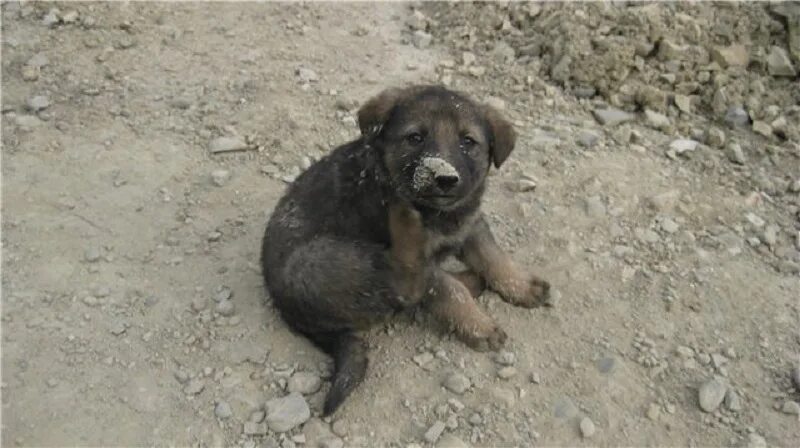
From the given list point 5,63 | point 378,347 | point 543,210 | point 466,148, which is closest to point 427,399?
point 378,347

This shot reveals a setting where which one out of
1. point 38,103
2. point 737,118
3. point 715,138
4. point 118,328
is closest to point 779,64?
point 737,118

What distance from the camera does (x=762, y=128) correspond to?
21.5ft

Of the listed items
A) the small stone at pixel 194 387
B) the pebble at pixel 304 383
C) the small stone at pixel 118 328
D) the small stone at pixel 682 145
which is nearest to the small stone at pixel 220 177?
the small stone at pixel 118 328

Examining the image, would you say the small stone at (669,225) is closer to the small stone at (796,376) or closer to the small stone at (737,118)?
the small stone at (796,376)

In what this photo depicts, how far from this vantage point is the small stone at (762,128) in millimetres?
6539

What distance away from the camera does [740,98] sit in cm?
679

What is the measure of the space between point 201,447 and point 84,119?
11.7 feet

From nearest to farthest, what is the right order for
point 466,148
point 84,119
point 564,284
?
point 466,148 → point 564,284 → point 84,119

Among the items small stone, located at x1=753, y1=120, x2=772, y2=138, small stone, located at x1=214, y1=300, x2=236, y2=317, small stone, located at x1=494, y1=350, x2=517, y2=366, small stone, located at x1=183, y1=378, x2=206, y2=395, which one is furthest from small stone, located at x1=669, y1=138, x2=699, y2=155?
small stone, located at x1=183, y1=378, x2=206, y2=395

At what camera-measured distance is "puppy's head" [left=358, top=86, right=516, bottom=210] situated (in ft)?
14.0

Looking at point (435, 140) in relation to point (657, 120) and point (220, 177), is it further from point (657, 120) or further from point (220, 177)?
point (657, 120)

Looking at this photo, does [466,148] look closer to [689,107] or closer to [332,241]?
[332,241]

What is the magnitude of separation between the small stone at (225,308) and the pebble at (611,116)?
358cm

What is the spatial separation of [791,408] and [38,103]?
617 cm
